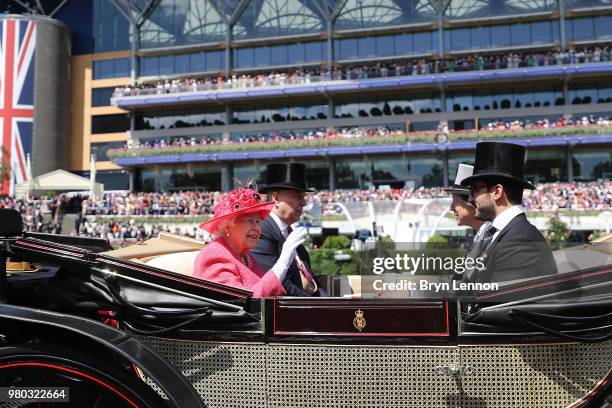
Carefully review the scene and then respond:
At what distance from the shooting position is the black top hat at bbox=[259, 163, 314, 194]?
462 cm

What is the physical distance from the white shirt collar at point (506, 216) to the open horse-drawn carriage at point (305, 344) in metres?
0.45

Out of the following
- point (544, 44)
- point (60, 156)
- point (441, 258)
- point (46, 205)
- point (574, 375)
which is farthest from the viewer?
point (60, 156)

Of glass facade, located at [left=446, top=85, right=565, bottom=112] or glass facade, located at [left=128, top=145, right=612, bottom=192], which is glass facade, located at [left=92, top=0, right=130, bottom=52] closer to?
glass facade, located at [left=128, top=145, right=612, bottom=192]

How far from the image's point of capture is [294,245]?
308cm

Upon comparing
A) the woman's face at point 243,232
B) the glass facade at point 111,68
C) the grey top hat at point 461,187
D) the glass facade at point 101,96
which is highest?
the glass facade at point 111,68

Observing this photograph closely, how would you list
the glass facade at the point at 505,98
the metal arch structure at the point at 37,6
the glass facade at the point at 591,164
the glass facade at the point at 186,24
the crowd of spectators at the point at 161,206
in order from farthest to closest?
the metal arch structure at the point at 37,6
the glass facade at the point at 186,24
the glass facade at the point at 505,98
the glass facade at the point at 591,164
the crowd of spectators at the point at 161,206

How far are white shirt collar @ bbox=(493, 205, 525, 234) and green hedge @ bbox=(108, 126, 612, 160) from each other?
1376 inches

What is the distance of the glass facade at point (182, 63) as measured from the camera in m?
45.9

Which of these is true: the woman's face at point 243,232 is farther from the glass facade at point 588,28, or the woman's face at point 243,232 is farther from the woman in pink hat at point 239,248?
the glass facade at point 588,28

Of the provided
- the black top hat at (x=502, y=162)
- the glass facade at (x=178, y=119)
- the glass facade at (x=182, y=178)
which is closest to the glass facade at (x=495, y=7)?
the glass facade at (x=178, y=119)

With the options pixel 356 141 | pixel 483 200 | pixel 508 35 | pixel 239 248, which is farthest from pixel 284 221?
pixel 508 35

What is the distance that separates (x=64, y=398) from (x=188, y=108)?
44.0 meters

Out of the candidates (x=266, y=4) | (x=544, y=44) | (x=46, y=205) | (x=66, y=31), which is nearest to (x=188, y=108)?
(x=266, y=4)

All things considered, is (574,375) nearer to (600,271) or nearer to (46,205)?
(600,271)
